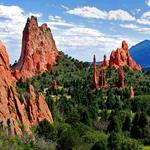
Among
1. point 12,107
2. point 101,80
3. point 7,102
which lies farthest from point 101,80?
point 7,102

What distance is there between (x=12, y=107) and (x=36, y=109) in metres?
11.0

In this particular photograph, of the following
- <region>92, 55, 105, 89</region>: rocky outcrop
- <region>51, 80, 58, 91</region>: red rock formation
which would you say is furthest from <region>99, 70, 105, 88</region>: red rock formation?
<region>51, 80, 58, 91</region>: red rock formation

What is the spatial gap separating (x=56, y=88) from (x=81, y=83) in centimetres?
1586

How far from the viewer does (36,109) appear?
99688mm

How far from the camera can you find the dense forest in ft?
272

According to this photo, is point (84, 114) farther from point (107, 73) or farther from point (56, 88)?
point (107, 73)

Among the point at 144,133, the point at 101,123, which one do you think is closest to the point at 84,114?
the point at 101,123

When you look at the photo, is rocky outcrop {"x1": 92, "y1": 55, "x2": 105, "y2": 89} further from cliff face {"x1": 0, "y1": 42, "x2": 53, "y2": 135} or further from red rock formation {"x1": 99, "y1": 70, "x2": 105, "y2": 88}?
cliff face {"x1": 0, "y1": 42, "x2": 53, "y2": 135}

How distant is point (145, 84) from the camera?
186m

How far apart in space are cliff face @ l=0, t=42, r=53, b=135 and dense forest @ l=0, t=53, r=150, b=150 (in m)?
2.78

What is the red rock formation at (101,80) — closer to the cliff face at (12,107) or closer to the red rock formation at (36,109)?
the red rock formation at (36,109)

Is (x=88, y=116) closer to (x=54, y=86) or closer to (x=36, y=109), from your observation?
(x=36, y=109)

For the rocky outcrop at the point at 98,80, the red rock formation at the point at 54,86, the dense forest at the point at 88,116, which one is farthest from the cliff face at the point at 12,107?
the rocky outcrop at the point at 98,80

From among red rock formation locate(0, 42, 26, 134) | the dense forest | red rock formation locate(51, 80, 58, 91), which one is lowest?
the dense forest
